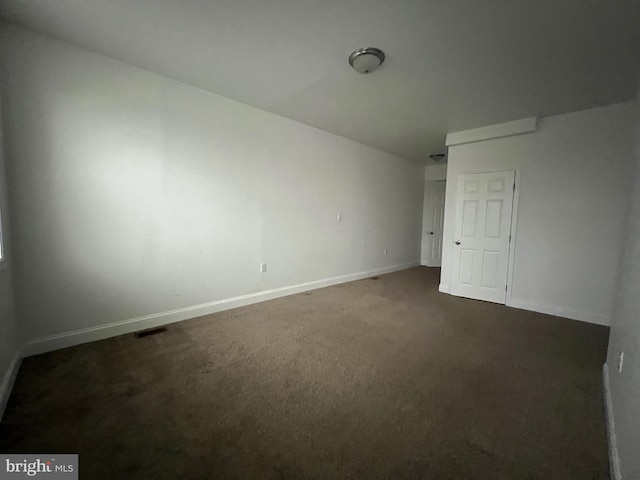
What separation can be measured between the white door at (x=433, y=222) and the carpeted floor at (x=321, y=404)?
378 centimetres

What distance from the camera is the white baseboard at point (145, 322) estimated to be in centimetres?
221

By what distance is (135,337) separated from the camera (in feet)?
8.29

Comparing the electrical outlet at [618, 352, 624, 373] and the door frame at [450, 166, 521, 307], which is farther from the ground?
the door frame at [450, 166, 521, 307]

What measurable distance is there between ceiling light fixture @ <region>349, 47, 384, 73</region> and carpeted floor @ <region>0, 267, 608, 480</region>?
8.70 ft

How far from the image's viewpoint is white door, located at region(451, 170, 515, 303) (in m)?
3.75

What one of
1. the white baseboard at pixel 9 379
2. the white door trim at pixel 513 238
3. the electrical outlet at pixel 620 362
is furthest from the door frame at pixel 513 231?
the white baseboard at pixel 9 379

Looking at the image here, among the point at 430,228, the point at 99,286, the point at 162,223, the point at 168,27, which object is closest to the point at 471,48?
the point at 168,27

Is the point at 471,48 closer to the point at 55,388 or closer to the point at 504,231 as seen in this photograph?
the point at 504,231

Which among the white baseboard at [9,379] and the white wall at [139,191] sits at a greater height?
the white wall at [139,191]

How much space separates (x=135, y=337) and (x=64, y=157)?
5.92 ft

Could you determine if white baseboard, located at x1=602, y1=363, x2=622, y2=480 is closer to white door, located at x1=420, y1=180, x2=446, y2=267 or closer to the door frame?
the door frame

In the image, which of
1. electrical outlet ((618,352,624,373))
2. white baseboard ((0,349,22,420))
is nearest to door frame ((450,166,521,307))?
electrical outlet ((618,352,624,373))

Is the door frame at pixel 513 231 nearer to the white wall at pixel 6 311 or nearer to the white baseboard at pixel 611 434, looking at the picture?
the white baseboard at pixel 611 434

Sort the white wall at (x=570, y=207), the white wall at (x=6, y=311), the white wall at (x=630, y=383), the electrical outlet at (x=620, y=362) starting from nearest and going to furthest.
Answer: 1. the white wall at (x=630, y=383)
2. the electrical outlet at (x=620, y=362)
3. the white wall at (x=6, y=311)
4. the white wall at (x=570, y=207)
